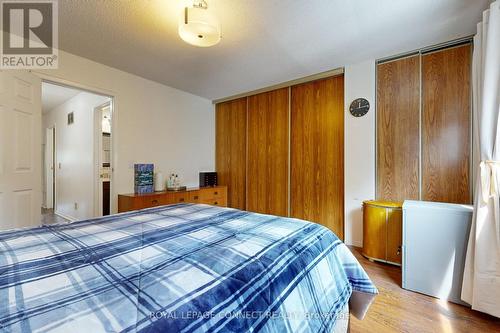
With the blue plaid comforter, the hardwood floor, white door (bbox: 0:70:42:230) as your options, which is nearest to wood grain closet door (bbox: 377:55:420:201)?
the hardwood floor

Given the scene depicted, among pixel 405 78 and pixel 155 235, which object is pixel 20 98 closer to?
pixel 155 235

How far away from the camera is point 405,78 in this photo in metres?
Answer: 2.48

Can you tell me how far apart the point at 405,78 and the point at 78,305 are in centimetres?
330

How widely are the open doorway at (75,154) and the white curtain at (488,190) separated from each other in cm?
390

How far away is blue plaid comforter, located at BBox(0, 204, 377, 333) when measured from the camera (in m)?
0.53

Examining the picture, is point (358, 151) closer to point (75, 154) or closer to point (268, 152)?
point (268, 152)

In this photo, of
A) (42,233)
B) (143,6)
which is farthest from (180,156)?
(42,233)

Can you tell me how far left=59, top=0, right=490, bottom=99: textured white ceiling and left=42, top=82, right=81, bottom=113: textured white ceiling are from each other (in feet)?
5.85

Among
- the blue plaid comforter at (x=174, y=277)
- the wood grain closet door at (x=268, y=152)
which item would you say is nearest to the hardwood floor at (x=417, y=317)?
the blue plaid comforter at (x=174, y=277)

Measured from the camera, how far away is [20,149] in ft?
6.81

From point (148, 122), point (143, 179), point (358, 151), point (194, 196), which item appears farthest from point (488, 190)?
point (148, 122)

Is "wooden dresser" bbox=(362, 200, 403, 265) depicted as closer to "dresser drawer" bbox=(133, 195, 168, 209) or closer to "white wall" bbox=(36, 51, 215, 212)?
"dresser drawer" bbox=(133, 195, 168, 209)

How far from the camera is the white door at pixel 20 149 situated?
1.92 m

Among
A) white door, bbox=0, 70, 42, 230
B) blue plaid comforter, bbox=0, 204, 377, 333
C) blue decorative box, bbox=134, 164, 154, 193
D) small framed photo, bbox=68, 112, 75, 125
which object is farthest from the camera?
small framed photo, bbox=68, 112, 75, 125
